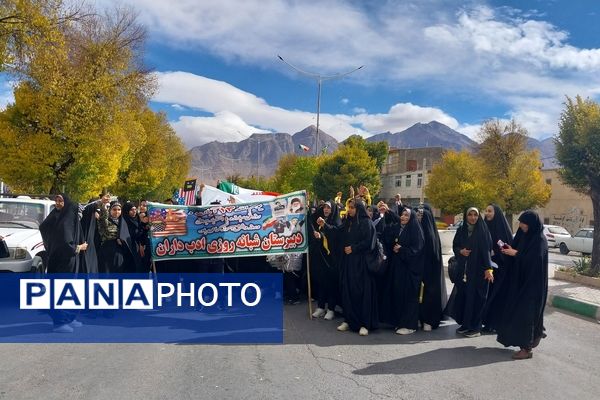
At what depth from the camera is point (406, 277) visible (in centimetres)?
661

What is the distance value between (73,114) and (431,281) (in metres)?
15.3

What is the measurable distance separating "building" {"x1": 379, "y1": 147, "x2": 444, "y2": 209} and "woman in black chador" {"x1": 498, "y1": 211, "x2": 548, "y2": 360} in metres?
54.2

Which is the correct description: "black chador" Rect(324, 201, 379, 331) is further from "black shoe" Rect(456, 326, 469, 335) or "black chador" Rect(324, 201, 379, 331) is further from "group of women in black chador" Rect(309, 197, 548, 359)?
"black shoe" Rect(456, 326, 469, 335)

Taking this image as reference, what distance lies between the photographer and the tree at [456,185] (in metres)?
42.9

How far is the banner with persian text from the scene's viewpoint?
24.3ft

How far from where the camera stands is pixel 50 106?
58.6ft

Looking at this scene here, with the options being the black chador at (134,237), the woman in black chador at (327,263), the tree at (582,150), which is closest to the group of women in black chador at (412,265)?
the woman in black chador at (327,263)

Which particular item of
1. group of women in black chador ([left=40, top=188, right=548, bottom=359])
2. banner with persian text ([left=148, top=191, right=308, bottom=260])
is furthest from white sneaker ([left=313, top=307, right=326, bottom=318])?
banner with persian text ([left=148, top=191, right=308, bottom=260])

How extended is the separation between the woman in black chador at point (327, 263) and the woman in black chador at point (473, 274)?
5.65 feet

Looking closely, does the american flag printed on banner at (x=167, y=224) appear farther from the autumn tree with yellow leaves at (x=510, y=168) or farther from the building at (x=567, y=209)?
the building at (x=567, y=209)

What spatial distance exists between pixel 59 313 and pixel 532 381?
17.7 ft

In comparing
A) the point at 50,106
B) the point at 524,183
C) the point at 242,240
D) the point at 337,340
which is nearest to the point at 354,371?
the point at 337,340

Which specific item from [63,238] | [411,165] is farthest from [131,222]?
[411,165]

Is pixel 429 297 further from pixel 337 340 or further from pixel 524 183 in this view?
pixel 524 183
